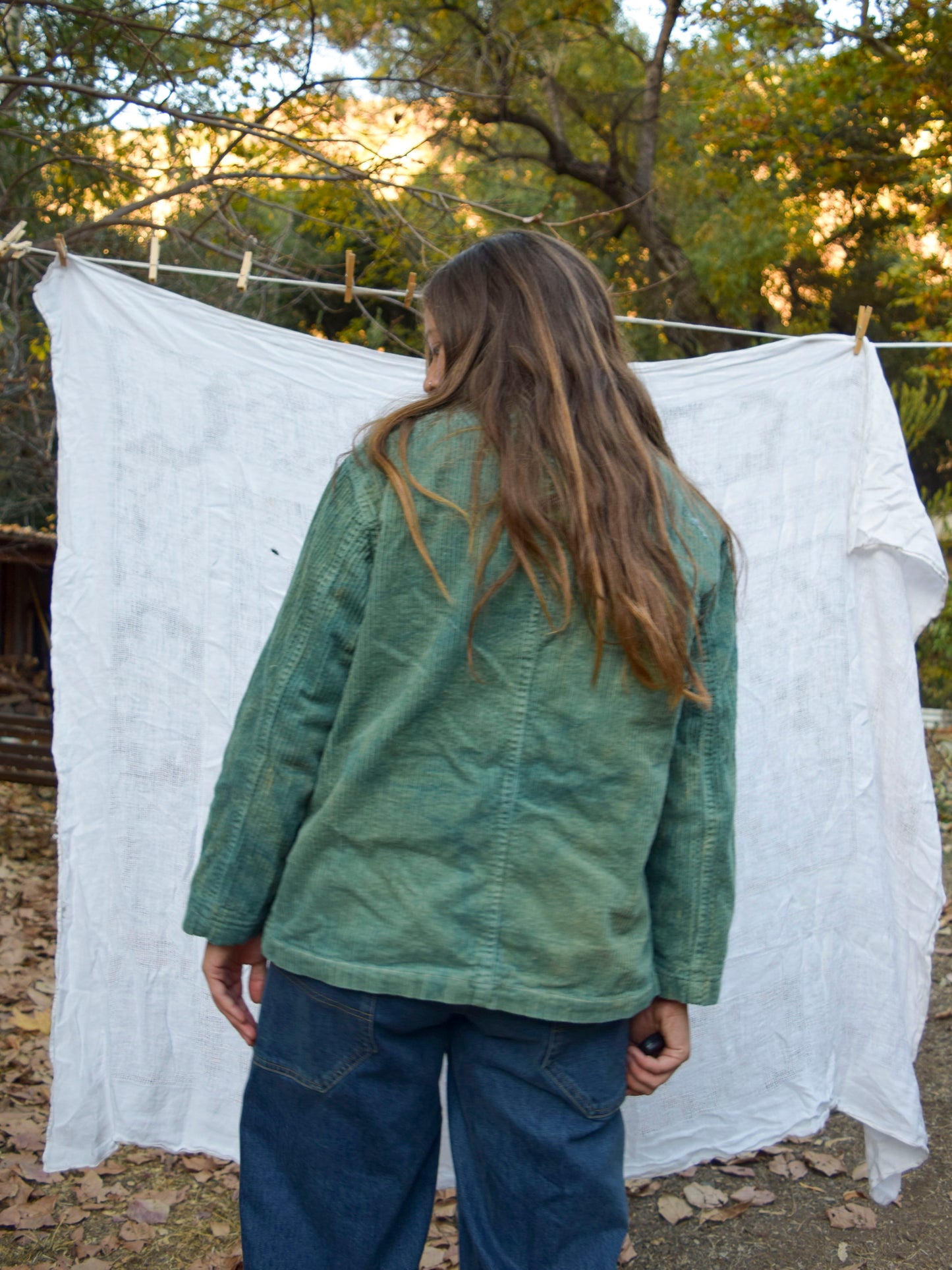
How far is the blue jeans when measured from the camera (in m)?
1.28

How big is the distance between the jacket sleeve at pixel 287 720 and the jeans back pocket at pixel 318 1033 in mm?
115

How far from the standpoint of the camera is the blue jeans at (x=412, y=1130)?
1.28 metres

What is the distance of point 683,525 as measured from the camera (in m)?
1.34

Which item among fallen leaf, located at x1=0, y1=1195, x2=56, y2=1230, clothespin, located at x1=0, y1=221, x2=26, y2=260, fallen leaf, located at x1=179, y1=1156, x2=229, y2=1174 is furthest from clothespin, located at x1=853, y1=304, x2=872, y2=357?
fallen leaf, located at x1=0, y1=1195, x2=56, y2=1230

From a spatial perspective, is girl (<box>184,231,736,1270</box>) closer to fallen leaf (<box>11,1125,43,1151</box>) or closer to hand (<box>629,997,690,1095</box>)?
hand (<box>629,997,690,1095</box>)

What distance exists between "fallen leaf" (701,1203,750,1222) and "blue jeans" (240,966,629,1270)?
1.31 metres

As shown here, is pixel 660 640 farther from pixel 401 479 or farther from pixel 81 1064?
pixel 81 1064

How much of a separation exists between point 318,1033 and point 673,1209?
163 cm

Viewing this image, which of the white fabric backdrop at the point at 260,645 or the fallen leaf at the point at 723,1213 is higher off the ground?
the white fabric backdrop at the point at 260,645

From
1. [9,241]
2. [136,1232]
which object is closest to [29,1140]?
[136,1232]

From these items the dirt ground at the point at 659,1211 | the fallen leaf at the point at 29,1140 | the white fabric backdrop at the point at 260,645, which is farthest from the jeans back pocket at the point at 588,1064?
the fallen leaf at the point at 29,1140

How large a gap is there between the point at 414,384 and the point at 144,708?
896 millimetres

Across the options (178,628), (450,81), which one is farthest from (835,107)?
(178,628)

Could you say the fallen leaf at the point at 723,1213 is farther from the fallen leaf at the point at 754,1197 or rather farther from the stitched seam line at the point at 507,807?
the stitched seam line at the point at 507,807
